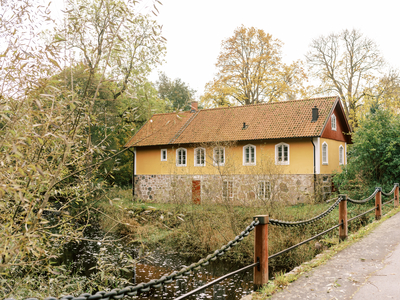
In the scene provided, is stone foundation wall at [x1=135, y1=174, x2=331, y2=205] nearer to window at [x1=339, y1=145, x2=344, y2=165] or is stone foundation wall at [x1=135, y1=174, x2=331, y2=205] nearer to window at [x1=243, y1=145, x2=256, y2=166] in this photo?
window at [x1=243, y1=145, x2=256, y2=166]

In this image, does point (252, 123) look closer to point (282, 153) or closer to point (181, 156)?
point (282, 153)

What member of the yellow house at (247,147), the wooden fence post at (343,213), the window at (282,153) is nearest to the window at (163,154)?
the yellow house at (247,147)

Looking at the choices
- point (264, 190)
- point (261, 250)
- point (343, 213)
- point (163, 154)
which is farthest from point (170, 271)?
point (163, 154)

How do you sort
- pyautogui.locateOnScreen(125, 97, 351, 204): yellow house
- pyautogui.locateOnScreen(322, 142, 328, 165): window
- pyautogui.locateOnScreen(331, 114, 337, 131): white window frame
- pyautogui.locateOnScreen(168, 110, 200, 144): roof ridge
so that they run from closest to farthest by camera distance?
1. pyautogui.locateOnScreen(125, 97, 351, 204): yellow house
2. pyautogui.locateOnScreen(322, 142, 328, 165): window
3. pyautogui.locateOnScreen(331, 114, 337, 131): white window frame
4. pyautogui.locateOnScreen(168, 110, 200, 144): roof ridge

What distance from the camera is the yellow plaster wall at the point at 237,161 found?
13602mm

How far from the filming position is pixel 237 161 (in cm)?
2173

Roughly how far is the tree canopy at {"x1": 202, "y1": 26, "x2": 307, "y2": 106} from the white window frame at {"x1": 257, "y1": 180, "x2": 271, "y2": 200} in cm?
1843

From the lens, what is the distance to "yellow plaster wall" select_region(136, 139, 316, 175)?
1360 centimetres

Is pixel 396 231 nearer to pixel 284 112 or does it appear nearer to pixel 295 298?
pixel 295 298

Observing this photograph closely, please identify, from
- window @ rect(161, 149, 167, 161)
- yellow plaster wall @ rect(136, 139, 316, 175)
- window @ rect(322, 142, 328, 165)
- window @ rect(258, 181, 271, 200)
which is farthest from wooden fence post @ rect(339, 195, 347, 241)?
window @ rect(161, 149, 167, 161)

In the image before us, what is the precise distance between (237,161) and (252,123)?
275cm

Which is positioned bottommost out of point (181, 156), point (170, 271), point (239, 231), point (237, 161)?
point (170, 271)

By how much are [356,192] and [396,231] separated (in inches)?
324

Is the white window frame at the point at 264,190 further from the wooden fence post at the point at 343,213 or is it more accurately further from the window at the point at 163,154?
the window at the point at 163,154
